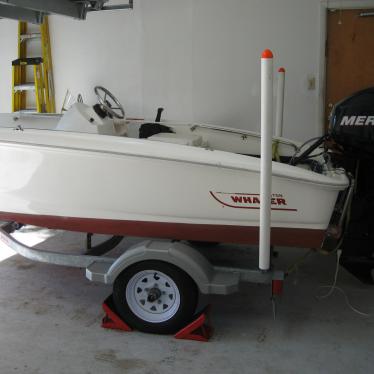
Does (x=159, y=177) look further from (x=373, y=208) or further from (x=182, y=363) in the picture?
(x=373, y=208)

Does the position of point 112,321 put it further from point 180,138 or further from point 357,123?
point 357,123

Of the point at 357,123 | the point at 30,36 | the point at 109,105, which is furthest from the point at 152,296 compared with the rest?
the point at 30,36

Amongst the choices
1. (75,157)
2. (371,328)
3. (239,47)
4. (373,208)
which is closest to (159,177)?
(75,157)

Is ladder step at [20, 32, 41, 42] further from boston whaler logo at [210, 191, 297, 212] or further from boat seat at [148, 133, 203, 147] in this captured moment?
boston whaler logo at [210, 191, 297, 212]

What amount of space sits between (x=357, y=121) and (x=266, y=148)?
2.23 feet

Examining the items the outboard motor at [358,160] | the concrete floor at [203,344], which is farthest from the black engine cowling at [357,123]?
the concrete floor at [203,344]

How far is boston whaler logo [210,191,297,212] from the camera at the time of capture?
2326mm

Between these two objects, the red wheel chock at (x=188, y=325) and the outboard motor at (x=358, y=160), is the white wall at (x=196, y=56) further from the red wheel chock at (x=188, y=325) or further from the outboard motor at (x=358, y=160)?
the red wheel chock at (x=188, y=325)

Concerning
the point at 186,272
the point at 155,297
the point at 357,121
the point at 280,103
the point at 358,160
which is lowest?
the point at 155,297

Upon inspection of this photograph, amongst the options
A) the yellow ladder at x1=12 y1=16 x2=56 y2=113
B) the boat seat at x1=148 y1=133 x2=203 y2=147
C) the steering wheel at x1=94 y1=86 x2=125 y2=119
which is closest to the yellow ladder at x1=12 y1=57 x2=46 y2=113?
the yellow ladder at x1=12 y1=16 x2=56 y2=113

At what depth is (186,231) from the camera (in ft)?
8.14

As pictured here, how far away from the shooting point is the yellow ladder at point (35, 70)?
5.41m

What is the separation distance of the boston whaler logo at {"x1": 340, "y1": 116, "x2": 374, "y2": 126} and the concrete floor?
3.46 feet

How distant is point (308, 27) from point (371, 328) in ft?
10.7
